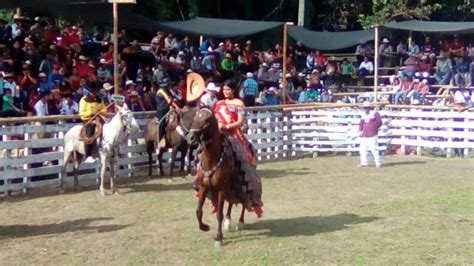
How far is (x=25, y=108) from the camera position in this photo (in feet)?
56.7

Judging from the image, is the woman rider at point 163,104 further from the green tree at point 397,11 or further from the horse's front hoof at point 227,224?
the green tree at point 397,11

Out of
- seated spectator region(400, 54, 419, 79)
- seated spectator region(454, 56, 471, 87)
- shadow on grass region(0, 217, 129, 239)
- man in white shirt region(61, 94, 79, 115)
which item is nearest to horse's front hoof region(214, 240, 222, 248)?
shadow on grass region(0, 217, 129, 239)

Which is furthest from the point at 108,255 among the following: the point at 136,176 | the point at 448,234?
the point at 136,176

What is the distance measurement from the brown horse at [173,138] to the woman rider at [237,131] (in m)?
5.35

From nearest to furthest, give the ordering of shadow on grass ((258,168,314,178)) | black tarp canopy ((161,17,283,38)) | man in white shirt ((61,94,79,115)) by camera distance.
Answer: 1. man in white shirt ((61,94,79,115))
2. shadow on grass ((258,168,314,178))
3. black tarp canopy ((161,17,283,38))

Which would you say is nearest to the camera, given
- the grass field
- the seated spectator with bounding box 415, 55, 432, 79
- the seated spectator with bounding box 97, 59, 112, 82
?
the grass field

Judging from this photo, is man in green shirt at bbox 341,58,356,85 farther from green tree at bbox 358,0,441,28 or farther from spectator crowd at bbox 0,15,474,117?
green tree at bbox 358,0,441,28

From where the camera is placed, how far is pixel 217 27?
79.6ft

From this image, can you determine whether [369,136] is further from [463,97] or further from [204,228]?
[204,228]

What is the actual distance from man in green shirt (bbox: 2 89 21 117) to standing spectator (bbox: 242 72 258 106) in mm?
7831

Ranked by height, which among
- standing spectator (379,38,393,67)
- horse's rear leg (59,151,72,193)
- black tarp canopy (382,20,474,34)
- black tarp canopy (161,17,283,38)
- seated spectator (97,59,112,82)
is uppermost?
black tarp canopy (382,20,474,34)

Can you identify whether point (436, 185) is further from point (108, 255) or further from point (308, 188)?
point (108, 255)

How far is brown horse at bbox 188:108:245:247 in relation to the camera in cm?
958

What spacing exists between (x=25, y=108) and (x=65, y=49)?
3533 mm
